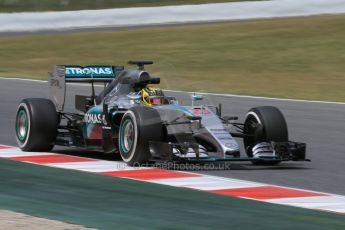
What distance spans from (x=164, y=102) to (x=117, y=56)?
67.4ft

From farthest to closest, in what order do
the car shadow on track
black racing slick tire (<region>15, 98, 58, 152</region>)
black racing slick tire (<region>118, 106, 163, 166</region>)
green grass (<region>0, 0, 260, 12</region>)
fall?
green grass (<region>0, 0, 260, 12</region>) < black racing slick tire (<region>15, 98, 58, 152</region>) < the car shadow on track < black racing slick tire (<region>118, 106, 163, 166</region>)

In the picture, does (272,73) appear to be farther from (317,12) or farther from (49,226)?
(49,226)

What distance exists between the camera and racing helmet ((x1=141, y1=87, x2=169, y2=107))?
12.0 meters

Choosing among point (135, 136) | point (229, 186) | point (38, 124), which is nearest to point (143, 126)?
point (135, 136)

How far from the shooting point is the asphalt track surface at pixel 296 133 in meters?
10.9

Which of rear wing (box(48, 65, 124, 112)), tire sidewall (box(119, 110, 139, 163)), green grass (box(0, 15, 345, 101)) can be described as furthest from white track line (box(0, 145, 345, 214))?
green grass (box(0, 15, 345, 101))

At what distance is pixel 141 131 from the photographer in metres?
11.1

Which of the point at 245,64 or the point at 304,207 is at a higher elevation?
the point at 245,64

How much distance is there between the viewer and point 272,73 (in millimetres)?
27828

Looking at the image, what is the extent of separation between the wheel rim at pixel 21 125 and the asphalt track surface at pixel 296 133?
683mm

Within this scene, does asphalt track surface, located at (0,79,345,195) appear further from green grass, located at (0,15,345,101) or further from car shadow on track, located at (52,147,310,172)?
green grass, located at (0,15,345,101)

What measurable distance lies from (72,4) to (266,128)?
94.0ft

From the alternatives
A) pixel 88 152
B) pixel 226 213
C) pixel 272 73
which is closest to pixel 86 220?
pixel 226 213

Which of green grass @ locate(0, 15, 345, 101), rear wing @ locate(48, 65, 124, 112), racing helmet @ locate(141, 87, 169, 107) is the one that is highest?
green grass @ locate(0, 15, 345, 101)
